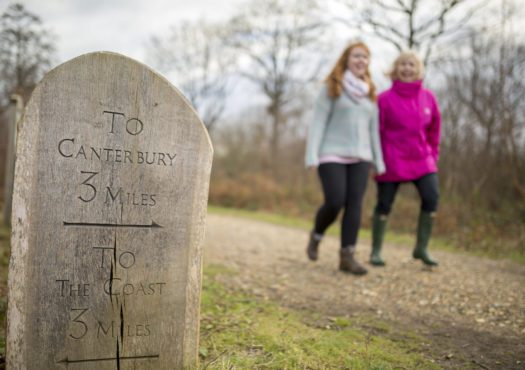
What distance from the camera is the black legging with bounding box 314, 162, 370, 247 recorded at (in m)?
3.69

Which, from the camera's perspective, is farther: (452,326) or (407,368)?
(452,326)

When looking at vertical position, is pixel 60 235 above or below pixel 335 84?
below

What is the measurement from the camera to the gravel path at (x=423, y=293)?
7.70 feet

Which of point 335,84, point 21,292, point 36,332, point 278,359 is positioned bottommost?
point 278,359

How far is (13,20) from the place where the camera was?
8258 mm

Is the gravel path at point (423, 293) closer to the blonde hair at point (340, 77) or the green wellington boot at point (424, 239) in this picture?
the green wellington boot at point (424, 239)

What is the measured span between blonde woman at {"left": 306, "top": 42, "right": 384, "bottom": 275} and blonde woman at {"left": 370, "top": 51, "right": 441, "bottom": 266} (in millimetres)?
216

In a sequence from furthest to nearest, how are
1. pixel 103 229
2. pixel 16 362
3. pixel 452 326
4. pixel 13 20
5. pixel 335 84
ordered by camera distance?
pixel 13 20 < pixel 335 84 < pixel 452 326 < pixel 103 229 < pixel 16 362

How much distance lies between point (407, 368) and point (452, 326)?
0.82 m

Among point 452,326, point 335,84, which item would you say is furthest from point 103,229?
point 335,84

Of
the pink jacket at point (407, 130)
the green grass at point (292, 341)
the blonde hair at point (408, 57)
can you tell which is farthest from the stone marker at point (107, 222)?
the blonde hair at point (408, 57)

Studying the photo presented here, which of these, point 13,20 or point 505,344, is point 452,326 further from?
point 13,20

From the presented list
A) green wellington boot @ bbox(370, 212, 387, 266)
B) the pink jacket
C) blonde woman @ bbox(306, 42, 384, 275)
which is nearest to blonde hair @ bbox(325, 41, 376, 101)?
blonde woman @ bbox(306, 42, 384, 275)

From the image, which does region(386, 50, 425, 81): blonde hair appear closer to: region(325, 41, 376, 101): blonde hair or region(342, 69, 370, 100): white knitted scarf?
region(325, 41, 376, 101): blonde hair
